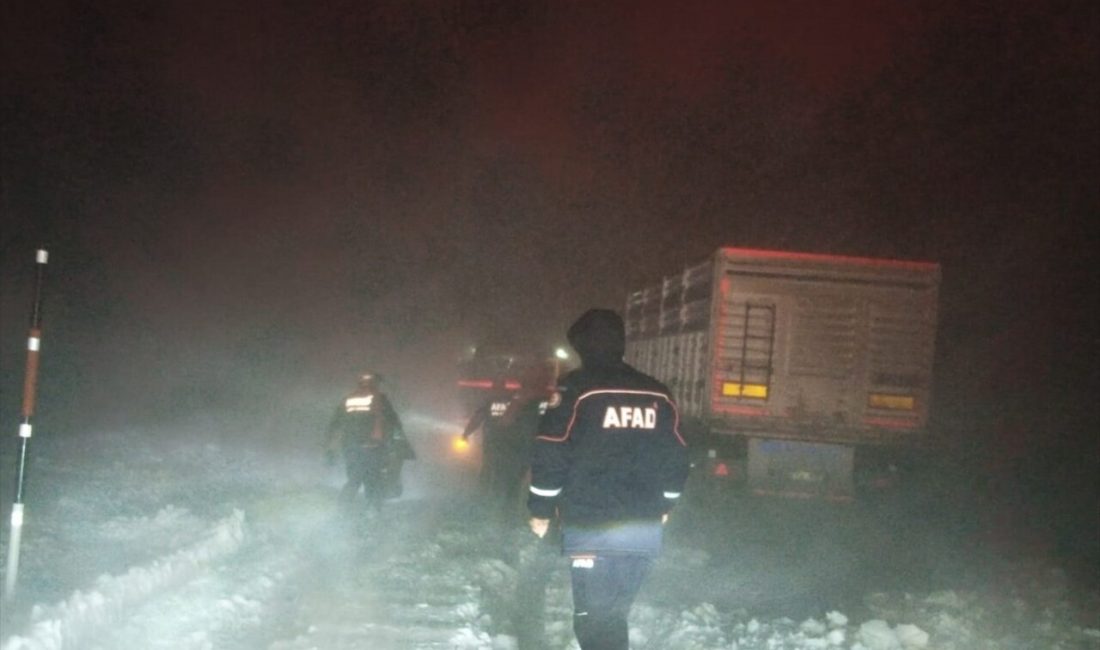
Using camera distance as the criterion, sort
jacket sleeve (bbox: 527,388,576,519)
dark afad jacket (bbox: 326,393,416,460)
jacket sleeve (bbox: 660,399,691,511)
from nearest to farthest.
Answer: jacket sleeve (bbox: 527,388,576,519) < jacket sleeve (bbox: 660,399,691,511) < dark afad jacket (bbox: 326,393,416,460)

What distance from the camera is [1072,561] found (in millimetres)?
13383

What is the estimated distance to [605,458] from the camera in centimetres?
551

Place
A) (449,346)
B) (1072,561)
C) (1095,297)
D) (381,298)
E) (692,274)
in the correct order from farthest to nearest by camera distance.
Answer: (381,298)
(449,346)
(1095,297)
(692,274)
(1072,561)

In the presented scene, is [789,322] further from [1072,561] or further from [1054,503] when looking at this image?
[1054,503]

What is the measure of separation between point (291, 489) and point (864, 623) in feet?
29.8

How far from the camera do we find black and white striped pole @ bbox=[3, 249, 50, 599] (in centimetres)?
740

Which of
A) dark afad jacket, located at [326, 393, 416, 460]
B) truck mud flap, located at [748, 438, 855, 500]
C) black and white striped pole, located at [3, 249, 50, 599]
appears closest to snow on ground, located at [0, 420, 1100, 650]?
black and white striped pole, located at [3, 249, 50, 599]

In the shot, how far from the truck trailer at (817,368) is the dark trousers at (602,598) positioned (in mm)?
8389

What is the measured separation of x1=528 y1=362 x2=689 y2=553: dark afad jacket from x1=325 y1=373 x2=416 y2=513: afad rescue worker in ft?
22.2

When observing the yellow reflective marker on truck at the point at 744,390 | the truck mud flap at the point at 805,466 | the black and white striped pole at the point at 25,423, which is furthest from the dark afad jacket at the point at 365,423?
the black and white striped pole at the point at 25,423

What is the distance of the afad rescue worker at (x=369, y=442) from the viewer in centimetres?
1212

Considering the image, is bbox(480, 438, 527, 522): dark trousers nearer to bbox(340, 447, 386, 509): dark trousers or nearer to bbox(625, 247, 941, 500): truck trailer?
bbox(340, 447, 386, 509): dark trousers

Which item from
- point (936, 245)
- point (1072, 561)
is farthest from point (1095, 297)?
point (1072, 561)

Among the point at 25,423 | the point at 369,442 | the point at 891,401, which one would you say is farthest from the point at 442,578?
the point at 891,401
